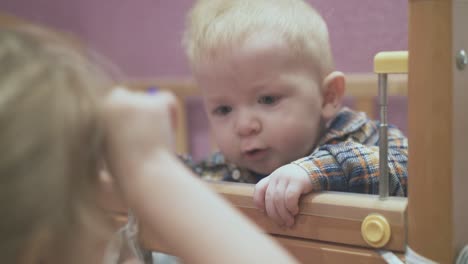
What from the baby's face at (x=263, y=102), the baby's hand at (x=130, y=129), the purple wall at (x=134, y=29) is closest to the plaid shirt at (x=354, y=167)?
the baby's face at (x=263, y=102)

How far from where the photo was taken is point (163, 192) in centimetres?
37

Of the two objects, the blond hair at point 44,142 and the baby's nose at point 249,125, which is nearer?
the blond hair at point 44,142

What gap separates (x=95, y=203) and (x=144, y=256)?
46 centimetres

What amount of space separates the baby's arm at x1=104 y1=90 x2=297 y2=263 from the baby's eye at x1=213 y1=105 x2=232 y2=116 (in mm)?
524

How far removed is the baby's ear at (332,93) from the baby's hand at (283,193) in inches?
10.0

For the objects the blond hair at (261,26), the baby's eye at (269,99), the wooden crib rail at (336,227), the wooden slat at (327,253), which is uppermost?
the blond hair at (261,26)

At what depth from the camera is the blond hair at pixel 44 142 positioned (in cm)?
33

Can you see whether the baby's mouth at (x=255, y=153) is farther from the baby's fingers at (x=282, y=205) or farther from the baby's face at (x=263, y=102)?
the baby's fingers at (x=282, y=205)

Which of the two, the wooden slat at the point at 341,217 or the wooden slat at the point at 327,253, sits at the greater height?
the wooden slat at the point at 341,217

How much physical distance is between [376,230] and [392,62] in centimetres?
19

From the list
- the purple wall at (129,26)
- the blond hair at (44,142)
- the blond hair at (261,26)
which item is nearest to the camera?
the blond hair at (44,142)

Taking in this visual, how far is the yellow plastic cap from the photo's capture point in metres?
0.62

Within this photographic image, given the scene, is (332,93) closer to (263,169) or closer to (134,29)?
(263,169)

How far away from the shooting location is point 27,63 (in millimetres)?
354
